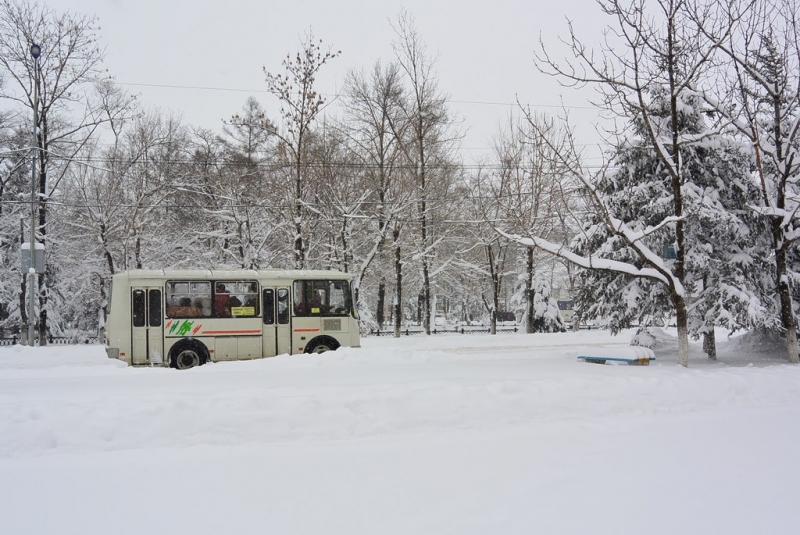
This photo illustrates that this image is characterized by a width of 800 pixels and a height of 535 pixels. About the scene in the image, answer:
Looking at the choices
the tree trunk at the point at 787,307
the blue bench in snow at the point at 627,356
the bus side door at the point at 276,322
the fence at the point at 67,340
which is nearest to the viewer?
the blue bench in snow at the point at 627,356

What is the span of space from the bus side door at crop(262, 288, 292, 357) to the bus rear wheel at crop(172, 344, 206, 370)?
5.70ft

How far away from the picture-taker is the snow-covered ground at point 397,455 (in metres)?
5.77

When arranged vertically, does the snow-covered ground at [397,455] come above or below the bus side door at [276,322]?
below

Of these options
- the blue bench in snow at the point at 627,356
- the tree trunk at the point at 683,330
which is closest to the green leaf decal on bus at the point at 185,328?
the blue bench in snow at the point at 627,356

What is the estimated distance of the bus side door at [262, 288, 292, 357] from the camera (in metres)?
16.4

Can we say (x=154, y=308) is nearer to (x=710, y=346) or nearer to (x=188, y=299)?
(x=188, y=299)

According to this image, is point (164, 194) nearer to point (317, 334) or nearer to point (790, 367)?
point (317, 334)

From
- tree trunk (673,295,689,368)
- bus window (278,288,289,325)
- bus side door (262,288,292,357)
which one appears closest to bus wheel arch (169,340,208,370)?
bus side door (262,288,292,357)

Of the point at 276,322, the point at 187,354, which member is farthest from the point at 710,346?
the point at 187,354

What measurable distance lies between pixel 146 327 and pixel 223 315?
197cm

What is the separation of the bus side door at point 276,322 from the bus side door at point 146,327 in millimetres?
2724

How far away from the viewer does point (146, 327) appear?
50.7 ft

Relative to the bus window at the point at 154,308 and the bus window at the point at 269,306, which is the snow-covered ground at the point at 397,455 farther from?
the bus window at the point at 269,306

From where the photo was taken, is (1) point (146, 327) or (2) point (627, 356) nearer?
(2) point (627, 356)
